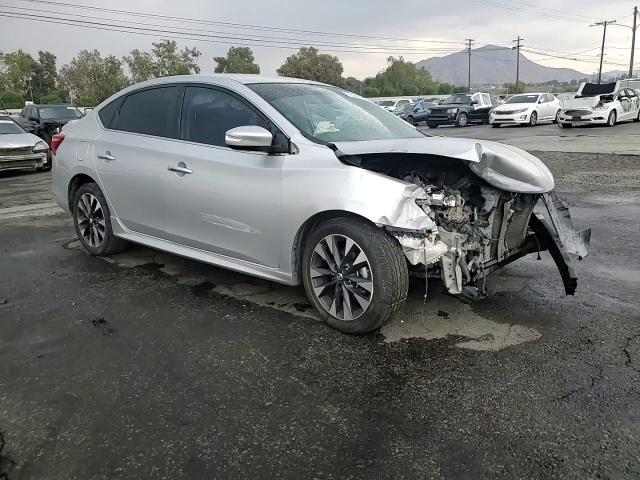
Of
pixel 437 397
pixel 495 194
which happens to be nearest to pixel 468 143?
pixel 495 194

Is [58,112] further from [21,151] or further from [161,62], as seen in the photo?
[161,62]

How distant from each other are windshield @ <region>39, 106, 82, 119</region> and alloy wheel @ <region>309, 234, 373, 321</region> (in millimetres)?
17713

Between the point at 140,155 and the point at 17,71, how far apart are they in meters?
70.3

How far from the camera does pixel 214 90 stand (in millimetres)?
4223

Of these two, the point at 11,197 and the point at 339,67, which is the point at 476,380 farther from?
the point at 339,67

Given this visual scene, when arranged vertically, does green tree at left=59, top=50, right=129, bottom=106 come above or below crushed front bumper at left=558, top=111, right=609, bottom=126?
above

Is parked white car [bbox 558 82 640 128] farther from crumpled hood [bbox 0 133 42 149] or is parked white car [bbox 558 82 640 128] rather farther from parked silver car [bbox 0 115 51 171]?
crumpled hood [bbox 0 133 42 149]

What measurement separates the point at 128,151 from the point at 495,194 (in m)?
3.12

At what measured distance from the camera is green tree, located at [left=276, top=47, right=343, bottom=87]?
2963 inches

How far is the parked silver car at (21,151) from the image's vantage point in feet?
42.3

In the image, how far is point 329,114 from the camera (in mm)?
4160

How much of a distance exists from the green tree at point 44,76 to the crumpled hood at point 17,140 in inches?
2497

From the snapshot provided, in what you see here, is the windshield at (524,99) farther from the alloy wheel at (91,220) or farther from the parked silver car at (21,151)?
the alloy wheel at (91,220)

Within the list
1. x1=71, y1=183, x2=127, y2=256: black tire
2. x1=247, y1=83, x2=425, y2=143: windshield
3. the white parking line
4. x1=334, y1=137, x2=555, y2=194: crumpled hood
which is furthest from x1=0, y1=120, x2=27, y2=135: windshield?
x1=334, y1=137, x2=555, y2=194: crumpled hood
